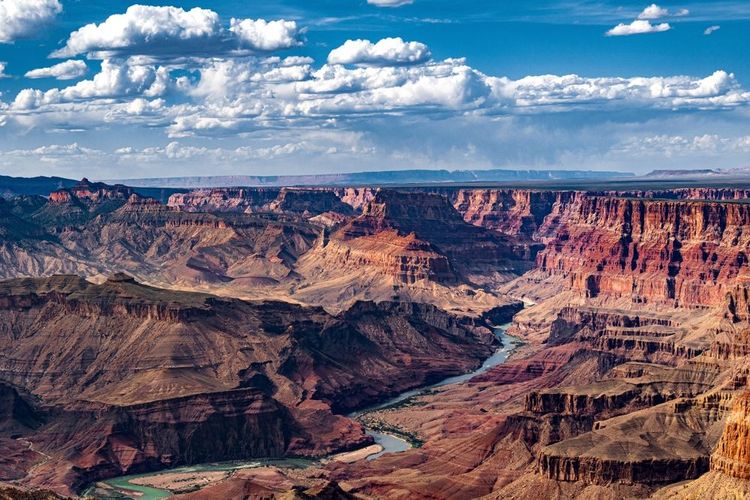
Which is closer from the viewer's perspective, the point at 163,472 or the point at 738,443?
the point at 738,443

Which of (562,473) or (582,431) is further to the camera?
(582,431)

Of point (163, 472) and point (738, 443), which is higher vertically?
point (738, 443)

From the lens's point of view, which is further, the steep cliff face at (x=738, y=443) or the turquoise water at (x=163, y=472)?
the turquoise water at (x=163, y=472)

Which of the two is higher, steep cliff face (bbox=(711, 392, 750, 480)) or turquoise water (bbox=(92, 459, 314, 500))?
steep cliff face (bbox=(711, 392, 750, 480))

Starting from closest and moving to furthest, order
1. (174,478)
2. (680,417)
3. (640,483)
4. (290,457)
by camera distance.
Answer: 1. (640,483)
2. (680,417)
3. (174,478)
4. (290,457)

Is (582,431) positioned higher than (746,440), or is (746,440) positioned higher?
(746,440)

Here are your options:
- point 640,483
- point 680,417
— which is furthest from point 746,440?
point 680,417

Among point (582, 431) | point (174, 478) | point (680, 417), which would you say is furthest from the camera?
point (174, 478)

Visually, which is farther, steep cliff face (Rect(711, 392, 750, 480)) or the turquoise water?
the turquoise water

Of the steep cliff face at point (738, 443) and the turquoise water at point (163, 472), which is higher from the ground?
the steep cliff face at point (738, 443)

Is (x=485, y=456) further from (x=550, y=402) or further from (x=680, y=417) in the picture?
(x=680, y=417)
